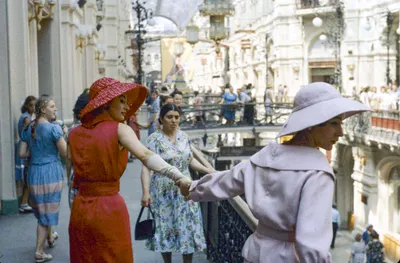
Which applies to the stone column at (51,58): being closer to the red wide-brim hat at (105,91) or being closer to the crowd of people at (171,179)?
the crowd of people at (171,179)

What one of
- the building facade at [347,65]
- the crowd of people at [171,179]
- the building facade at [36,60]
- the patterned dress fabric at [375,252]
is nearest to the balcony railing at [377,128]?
the building facade at [347,65]

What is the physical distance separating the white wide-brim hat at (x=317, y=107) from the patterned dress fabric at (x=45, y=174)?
155 inches

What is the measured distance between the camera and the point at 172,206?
18.7ft

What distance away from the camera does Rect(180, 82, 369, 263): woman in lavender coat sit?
9.02 ft

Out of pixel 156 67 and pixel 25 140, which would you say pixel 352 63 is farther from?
pixel 156 67

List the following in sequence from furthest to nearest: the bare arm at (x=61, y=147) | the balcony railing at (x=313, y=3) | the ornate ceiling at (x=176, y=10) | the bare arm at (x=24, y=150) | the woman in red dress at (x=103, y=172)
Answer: the ornate ceiling at (x=176, y=10)
the balcony railing at (x=313, y=3)
the bare arm at (x=24, y=150)
the bare arm at (x=61, y=147)
the woman in red dress at (x=103, y=172)

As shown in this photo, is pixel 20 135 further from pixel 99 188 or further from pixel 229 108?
pixel 229 108

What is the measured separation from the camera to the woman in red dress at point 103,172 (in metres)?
4.05

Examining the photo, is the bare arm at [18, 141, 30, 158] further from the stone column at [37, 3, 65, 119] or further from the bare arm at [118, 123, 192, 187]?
the stone column at [37, 3, 65, 119]

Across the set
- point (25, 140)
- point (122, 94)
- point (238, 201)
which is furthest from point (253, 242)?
point (25, 140)

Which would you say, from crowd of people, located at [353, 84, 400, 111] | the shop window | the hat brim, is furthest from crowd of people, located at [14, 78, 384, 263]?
the shop window

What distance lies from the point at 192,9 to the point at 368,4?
44324 millimetres

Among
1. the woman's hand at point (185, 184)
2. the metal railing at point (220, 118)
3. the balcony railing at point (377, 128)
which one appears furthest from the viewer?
the metal railing at point (220, 118)

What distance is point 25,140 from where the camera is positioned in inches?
277
